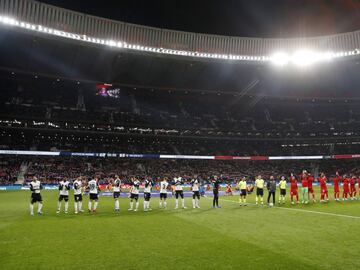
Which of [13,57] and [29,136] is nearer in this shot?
[13,57]

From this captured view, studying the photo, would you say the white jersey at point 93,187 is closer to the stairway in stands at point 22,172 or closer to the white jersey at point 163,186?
the white jersey at point 163,186

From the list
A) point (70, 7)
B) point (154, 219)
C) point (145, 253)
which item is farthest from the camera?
point (70, 7)

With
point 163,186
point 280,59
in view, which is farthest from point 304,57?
point 163,186

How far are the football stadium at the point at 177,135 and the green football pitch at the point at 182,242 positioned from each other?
8cm

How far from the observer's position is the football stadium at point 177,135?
35.9 ft

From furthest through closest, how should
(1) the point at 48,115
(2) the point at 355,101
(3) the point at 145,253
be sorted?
(2) the point at 355,101 → (1) the point at 48,115 → (3) the point at 145,253

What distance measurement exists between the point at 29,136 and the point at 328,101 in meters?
60.6

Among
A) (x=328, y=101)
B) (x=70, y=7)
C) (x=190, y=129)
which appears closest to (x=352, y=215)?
(x=70, y=7)

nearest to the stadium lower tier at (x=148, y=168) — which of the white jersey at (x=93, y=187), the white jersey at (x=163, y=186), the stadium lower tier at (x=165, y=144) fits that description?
the stadium lower tier at (x=165, y=144)

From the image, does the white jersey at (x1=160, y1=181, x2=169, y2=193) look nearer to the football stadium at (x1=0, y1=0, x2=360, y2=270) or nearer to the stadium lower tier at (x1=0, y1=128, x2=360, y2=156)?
the football stadium at (x1=0, y1=0, x2=360, y2=270)

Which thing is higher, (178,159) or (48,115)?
(48,115)

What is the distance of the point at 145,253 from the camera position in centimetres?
941

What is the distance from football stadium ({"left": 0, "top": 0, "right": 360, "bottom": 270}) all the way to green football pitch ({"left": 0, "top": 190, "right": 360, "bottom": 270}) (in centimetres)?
8

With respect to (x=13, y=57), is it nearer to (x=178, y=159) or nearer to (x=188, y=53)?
(x=188, y=53)
